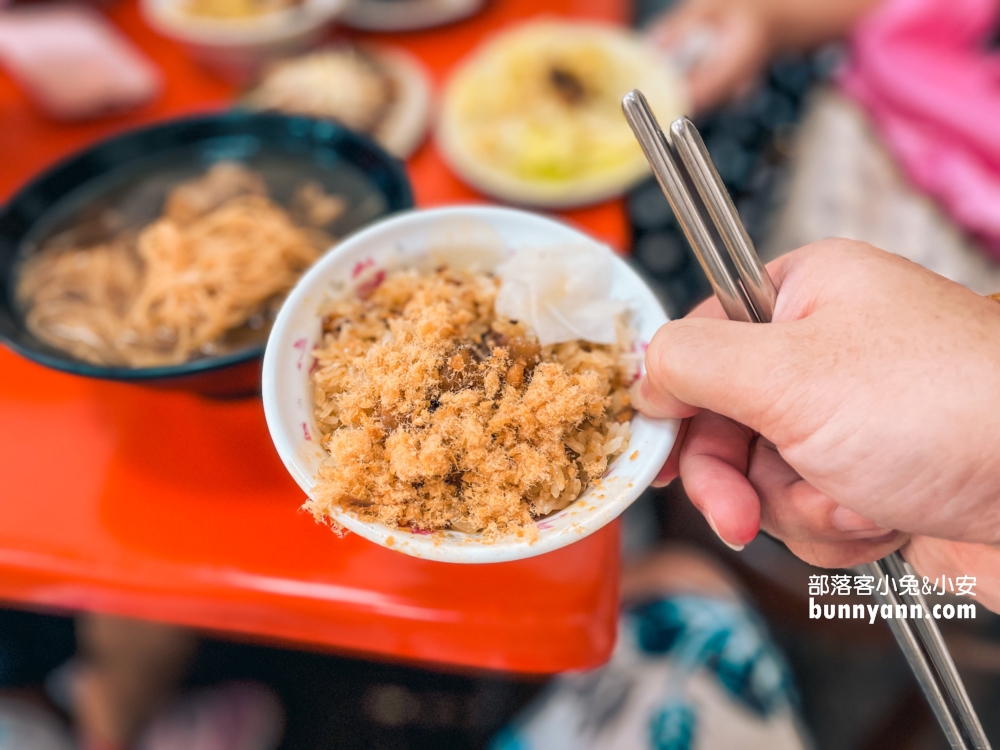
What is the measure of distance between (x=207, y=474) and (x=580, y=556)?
0.54m

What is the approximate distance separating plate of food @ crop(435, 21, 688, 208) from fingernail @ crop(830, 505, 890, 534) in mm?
705

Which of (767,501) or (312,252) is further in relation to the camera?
(312,252)

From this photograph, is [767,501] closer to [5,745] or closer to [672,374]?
[672,374]

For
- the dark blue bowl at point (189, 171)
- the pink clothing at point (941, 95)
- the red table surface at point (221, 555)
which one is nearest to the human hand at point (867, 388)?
the red table surface at point (221, 555)

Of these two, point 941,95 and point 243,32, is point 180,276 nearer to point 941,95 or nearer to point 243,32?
point 243,32

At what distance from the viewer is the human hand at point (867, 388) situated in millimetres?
622

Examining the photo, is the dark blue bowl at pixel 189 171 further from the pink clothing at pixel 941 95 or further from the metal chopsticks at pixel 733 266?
the pink clothing at pixel 941 95

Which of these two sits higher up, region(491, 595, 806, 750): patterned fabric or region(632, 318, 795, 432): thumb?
region(632, 318, 795, 432): thumb

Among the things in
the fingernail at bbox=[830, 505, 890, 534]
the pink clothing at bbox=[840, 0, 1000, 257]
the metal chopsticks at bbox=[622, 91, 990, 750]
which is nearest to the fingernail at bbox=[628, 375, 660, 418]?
the metal chopsticks at bbox=[622, 91, 990, 750]

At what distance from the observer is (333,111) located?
4.25 ft

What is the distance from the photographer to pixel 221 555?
2.79ft

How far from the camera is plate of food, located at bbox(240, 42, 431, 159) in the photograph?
1.29 metres

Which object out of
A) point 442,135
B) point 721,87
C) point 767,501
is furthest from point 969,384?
Answer: point 721,87

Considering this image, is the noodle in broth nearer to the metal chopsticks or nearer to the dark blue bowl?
the dark blue bowl
